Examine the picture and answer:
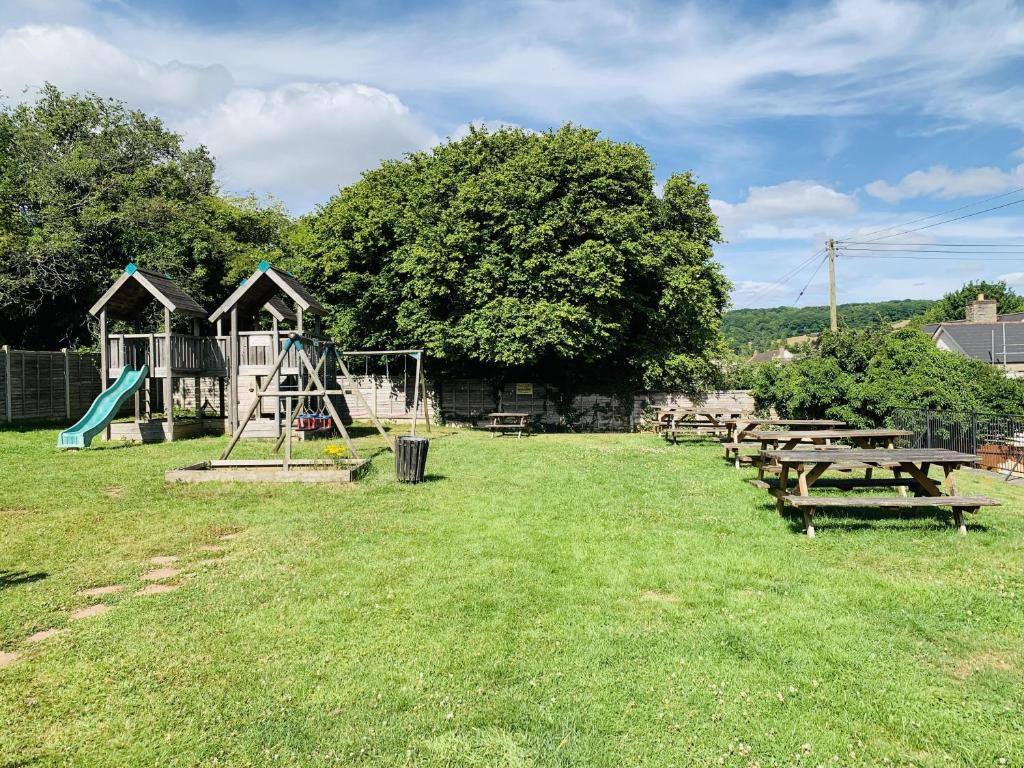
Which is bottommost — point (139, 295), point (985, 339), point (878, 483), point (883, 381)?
point (878, 483)

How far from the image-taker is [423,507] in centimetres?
886

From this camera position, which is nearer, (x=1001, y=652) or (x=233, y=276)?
(x=1001, y=652)

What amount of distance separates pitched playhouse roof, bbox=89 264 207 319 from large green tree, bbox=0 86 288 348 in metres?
4.58

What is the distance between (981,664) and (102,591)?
6.64m

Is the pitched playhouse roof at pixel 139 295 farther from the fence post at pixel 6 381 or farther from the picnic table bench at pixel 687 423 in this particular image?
the picnic table bench at pixel 687 423

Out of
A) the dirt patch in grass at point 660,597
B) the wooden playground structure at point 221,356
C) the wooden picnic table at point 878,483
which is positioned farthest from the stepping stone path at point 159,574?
the wooden playground structure at point 221,356

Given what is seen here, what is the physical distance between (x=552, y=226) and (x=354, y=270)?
8000 millimetres

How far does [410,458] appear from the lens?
420 inches

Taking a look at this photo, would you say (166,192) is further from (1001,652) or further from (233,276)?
(1001,652)

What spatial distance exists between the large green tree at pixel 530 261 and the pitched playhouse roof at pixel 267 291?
3.86 metres

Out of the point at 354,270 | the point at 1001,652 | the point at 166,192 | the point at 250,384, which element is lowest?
the point at 1001,652

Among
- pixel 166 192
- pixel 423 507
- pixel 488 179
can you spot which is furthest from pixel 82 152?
pixel 423 507

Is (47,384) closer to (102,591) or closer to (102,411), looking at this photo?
(102,411)

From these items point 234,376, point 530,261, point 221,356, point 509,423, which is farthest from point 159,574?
point 509,423
